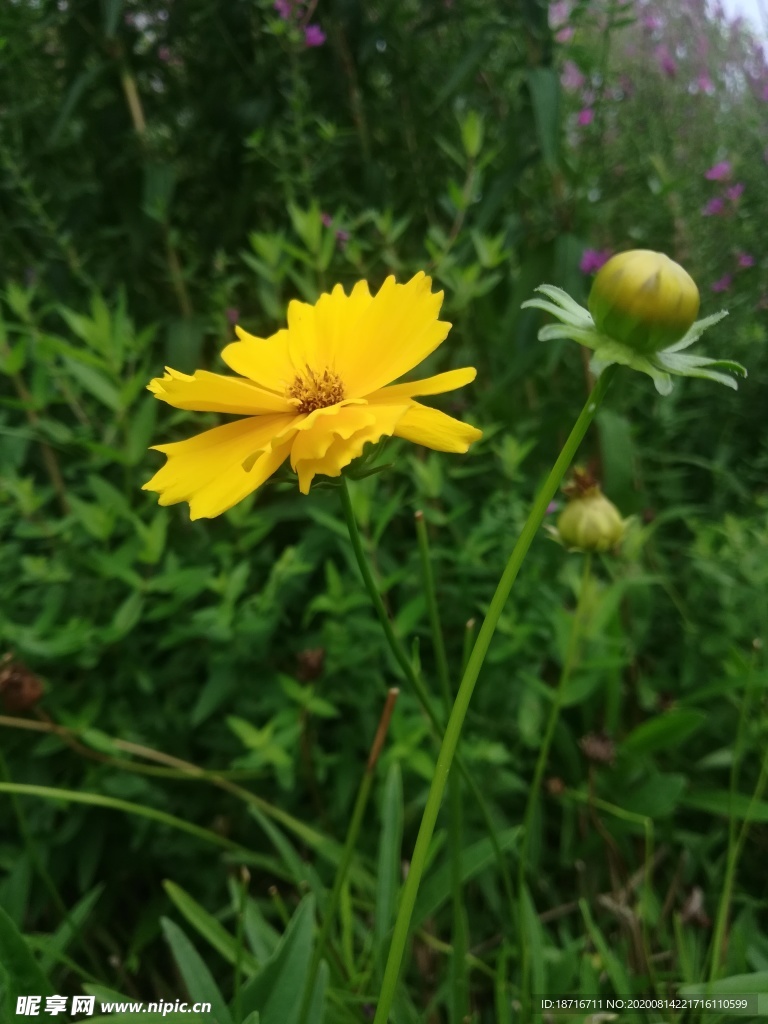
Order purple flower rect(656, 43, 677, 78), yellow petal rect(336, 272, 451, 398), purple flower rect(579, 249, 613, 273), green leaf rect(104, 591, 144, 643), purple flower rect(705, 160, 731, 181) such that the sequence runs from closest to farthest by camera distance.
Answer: yellow petal rect(336, 272, 451, 398) → green leaf rect(104, 591, 144, 643) → purple flower rect(579, 249, 613, 273) → purple flower rect(705, 160, 731, 181) → purple flower rect(656, 43, 677, 78)

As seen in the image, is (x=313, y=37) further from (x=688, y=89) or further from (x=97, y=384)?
(x=688, y=89)

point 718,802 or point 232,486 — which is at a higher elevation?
point 232,486

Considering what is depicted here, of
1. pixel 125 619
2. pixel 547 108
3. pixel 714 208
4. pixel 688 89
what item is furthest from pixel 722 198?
pixel 125 619

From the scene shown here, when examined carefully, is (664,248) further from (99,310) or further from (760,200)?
(99,310)

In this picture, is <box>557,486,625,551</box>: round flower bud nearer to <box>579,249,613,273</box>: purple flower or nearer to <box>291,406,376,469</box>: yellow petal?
<box>291,406,376,469</box>: yellow petal

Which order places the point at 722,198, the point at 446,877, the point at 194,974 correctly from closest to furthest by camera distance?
the point at 194,974
the point at 446,877
the point at 722,198

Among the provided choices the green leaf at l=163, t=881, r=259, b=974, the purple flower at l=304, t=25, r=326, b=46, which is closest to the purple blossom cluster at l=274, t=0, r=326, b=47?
the purple flower at l=304, t=25, r=326, b=46

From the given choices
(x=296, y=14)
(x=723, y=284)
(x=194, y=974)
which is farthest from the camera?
(x=723, y=284)
